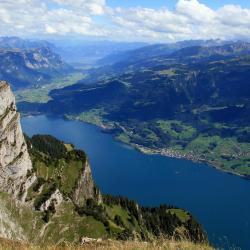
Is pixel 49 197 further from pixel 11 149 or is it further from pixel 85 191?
pixel 85 191

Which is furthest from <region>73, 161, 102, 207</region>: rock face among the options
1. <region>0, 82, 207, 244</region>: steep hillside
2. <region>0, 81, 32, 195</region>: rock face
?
<region>0, 81, 32, 195</region>: rock face

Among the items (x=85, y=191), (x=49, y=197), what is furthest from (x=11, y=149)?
(x=85, y=191)

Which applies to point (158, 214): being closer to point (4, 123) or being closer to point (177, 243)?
point (4, 123)

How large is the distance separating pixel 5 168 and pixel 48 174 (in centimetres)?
2713

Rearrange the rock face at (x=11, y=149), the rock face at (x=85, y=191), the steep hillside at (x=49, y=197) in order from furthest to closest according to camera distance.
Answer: the rock face at (x=85, y=191)
the rock face at (x=11, y=149)
the steep hillside at (x=49, y=197)

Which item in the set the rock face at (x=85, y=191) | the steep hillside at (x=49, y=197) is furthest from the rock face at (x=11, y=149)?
the rock face at (x=85, y=191)

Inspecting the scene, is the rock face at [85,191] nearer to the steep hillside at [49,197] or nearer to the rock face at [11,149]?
the steep hillside at [49,197]

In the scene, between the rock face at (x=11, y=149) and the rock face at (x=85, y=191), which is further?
the rock face at (x=85, y=191)

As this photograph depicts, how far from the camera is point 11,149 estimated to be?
12138 centimetres

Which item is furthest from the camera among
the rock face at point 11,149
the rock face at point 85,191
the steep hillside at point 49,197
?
the rock face at point 85,191

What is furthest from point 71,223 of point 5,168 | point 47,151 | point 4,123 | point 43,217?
point 47,151

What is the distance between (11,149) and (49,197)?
15953mm

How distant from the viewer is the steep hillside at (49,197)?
4146 inches

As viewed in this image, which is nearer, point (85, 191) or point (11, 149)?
point (11, 149)
